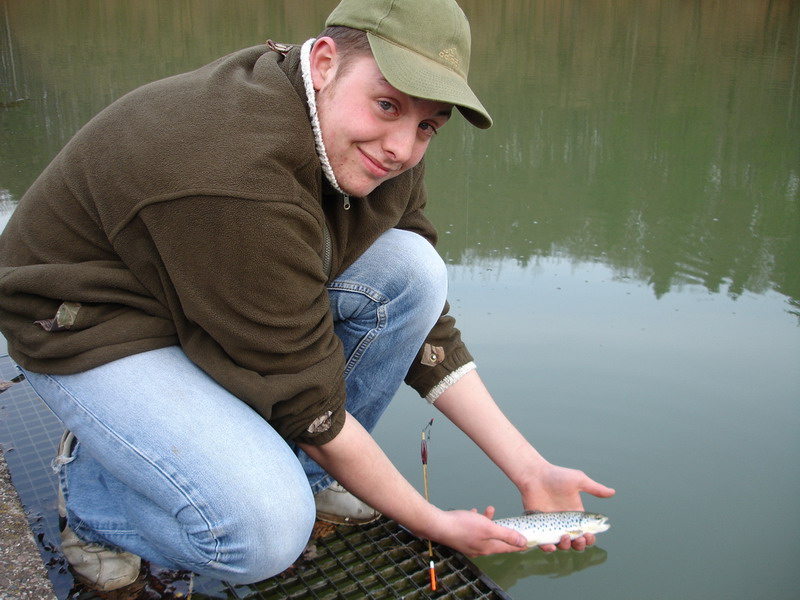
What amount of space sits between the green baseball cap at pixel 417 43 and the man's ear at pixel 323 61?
0.16 ft

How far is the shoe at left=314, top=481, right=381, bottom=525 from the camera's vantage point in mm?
1838

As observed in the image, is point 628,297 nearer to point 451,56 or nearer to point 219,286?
point 451,56

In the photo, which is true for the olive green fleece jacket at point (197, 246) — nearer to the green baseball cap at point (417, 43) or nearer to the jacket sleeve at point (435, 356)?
the green baseball cap at point (417, 43)

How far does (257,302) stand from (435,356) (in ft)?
1.99

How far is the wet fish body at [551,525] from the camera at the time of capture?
1.72 meters

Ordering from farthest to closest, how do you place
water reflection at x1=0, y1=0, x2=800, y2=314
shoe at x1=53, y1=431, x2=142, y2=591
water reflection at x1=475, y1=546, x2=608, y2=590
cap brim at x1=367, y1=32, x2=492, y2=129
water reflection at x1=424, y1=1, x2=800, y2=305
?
water reflection at x1=0, y1=0, x2=800, y2=314 → water reflection at x1=424, y1=1, x2=800, y2=305 → water reflection at x1=475, y1=546, x2=608, y2=590 → shoe at x1=53, y1=431, x2=142, y2=591 → cap brim at x1=367, y1=32, x2=492, y2=129

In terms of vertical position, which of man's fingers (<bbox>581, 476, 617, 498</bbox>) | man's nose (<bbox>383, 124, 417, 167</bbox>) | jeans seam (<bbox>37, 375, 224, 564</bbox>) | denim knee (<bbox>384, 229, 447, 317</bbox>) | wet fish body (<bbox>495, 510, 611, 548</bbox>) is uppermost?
man's nose (<bbox>383, 124, 417, 167</bbox>)

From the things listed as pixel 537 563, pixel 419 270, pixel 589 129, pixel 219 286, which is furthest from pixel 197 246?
pixel 589 129

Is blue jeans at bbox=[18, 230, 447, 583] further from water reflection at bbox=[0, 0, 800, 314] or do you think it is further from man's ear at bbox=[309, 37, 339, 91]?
water reflection at bbox=[0, 0, 800, 314]

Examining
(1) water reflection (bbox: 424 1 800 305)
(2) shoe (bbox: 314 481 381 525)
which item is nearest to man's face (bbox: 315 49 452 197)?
(2) shoe (bbox: 314 481 381 525)

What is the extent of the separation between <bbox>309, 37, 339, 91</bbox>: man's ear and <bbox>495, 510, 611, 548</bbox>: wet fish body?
964 mm

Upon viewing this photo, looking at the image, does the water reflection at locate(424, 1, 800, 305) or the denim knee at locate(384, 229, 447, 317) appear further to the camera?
the water reflection at locate(424, 1, 800, 305)

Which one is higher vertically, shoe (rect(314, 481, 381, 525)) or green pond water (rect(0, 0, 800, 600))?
shoe (rect(314, 481, 381, 525))

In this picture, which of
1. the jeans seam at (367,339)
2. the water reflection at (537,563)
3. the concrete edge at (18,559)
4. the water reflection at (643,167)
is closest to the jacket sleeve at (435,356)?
the jeans seam at (367,339)
